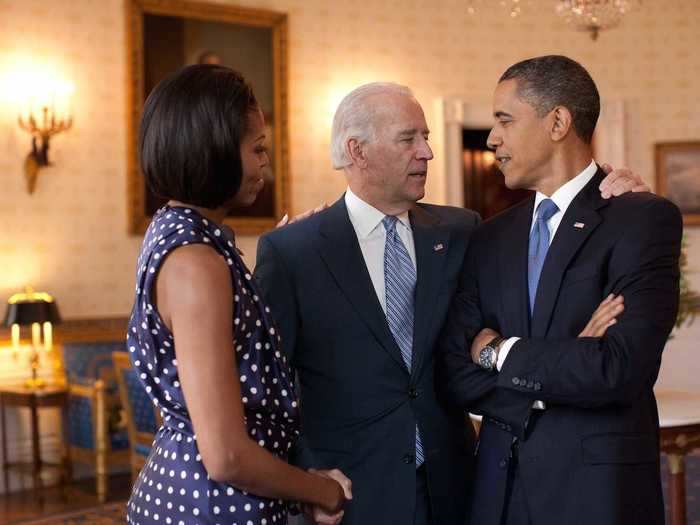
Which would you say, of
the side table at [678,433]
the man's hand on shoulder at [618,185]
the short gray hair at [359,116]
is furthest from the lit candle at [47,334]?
the man's hand on shoulder at [618,185]

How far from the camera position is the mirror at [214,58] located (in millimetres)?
8883

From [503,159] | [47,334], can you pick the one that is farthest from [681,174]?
[503,159]

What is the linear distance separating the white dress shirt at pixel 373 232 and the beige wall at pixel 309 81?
5.64 m

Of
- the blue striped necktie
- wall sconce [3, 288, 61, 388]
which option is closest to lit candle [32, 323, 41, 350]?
wall sconce [3, 288, 61, 388]

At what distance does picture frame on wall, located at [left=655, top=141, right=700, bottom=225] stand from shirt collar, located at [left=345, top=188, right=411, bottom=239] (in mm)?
8427

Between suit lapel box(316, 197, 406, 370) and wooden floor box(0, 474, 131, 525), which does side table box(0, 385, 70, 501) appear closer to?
wooden floor box(0, 474, 131, 525)

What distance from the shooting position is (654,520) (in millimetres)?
2707

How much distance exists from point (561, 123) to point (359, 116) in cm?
76

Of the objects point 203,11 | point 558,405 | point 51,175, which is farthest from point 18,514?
point 558,405

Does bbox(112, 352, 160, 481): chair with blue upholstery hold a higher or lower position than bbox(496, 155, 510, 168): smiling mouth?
lower

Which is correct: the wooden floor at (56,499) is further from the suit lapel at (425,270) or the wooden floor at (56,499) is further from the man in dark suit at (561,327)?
the man in dark suit at (561,327)

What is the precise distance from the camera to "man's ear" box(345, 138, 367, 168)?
11.0 feet

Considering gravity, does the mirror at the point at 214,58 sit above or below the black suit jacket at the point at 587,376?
above

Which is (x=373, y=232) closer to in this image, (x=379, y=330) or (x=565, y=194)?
(x=379, y=330)
